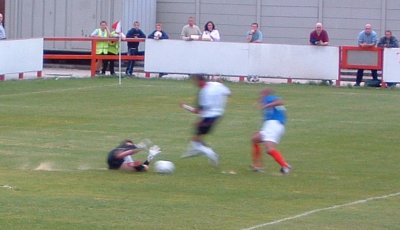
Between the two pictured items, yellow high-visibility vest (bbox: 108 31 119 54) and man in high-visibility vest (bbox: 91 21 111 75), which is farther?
yellow high-visibility vest (bbox: 108 31 119 54)

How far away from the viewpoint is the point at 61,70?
4094 centimetres

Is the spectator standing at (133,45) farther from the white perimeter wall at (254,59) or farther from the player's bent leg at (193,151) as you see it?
the player's bent leg at (193,151)

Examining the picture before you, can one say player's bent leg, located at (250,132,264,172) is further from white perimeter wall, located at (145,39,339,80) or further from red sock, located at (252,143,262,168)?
white perimeter wall, located at (145,39,339,80)

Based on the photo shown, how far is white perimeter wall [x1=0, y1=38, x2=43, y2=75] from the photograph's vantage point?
34.5 metres

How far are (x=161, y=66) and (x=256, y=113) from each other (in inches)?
420

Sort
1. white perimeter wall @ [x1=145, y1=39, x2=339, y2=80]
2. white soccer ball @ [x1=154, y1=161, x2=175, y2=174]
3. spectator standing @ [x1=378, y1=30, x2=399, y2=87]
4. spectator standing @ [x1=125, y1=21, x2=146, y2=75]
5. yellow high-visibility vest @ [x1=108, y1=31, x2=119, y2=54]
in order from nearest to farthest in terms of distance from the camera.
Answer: white soccer ball @ [x1=154, y1=161, x2=175, y2=174]
spectator standing @ [x1=378, y1=30, x2=399, y2=87]
white perimeter wall @ [x1=145, y1=39, x2=339, y2=80]
yellow high-visibility vest @ [x1=108, y1=31, x2=119, y2=54]
spectator standing @ [x1=125, y1=21, x2=146, y2=75]

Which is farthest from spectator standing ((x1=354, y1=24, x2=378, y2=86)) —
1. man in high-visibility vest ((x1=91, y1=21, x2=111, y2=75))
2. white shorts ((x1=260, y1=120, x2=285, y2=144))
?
white shorts ((x1=260, y1=120, x2=285, y2=144))

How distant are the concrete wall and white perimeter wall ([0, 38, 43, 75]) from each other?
29.1 ft

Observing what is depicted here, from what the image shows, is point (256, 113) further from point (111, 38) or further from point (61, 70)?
point (61, 70)

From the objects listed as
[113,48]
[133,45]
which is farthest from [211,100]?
[133,45]

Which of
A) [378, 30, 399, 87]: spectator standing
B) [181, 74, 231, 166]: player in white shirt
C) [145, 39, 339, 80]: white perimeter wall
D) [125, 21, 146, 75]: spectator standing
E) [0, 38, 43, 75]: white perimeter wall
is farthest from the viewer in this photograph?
[125, 21, 146, 75]: spectator standing

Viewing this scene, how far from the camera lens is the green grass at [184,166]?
13.4m

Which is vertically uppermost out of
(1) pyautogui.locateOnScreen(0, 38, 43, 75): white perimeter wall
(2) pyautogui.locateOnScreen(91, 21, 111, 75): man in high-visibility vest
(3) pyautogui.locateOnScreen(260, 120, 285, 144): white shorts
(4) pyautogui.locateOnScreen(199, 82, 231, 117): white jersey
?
(2) pyautogui.locateOnScreen(91, 21, 111, 75): man in high-visibility vest

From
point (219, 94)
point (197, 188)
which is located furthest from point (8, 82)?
point (197, 188)
